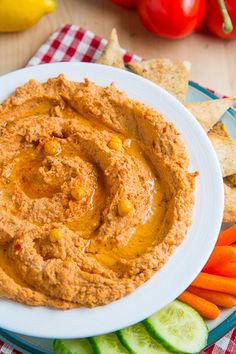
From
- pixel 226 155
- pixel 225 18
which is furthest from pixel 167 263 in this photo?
pixel 225 18

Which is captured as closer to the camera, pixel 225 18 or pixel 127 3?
pixel 225 18

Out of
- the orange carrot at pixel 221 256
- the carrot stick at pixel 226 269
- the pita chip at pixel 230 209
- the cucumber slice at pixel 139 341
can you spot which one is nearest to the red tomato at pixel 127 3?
the pita chip at pixel 230 209

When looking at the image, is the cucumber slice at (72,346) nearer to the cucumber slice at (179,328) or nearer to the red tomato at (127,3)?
the cucumber slice at (179,328)

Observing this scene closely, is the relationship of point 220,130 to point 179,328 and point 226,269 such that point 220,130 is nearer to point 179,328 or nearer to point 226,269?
point 226,269

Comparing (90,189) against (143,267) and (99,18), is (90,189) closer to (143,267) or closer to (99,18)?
(143,267)

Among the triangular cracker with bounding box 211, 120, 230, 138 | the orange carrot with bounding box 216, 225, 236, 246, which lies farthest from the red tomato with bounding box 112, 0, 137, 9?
the orange carrot with bounding box 216, 225, 236, 246

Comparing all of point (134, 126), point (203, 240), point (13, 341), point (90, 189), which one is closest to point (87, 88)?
point (134, 126)
